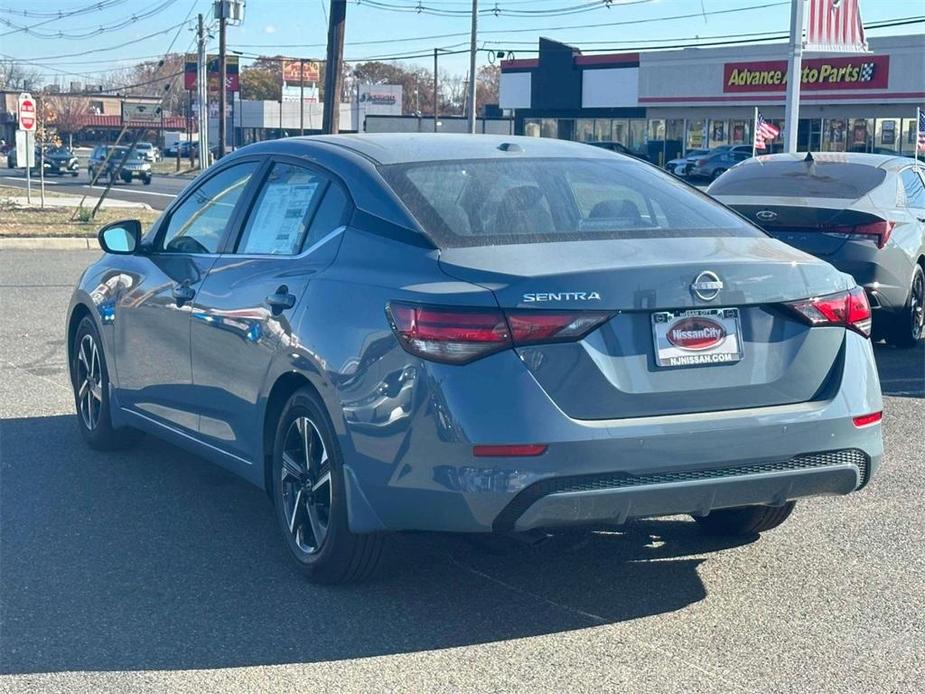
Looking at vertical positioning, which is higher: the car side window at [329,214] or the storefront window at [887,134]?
the storefront window at [887,134]

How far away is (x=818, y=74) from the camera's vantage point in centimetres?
5428

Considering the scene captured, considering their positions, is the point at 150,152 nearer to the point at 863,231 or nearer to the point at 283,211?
the point at 863,231

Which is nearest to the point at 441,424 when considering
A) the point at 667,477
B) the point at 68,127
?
the point at 667,477

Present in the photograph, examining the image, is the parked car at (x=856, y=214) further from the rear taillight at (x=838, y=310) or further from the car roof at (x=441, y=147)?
the rear taillight at (x=838, y=310)

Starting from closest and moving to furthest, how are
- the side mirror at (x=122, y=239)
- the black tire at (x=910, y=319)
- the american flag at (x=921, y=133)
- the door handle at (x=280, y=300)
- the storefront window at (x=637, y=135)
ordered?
1. the door handle at (x=280, y=300)
2. the side mirror at (x=122, y=239)
3. the black tire at (x=910, y=319)
4. the american flag at (x=921, y=133)
5. the storefront window at (x=637, y=135)

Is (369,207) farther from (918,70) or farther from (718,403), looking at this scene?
(918,70)

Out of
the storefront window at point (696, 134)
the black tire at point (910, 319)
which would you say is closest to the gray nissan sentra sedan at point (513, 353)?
the black tire at point (910, 319)

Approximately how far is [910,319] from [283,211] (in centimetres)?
705

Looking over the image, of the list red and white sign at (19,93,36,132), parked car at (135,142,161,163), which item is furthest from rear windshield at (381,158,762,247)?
parked car at (135,142,161,163)

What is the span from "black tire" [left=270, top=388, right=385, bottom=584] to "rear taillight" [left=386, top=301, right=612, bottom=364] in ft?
2.23

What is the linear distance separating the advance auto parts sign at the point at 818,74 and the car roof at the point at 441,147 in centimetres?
4986

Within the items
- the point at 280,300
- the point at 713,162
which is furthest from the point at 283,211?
the point at 713,162

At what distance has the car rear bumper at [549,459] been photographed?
4.38 m

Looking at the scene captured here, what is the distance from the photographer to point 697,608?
4.91m
